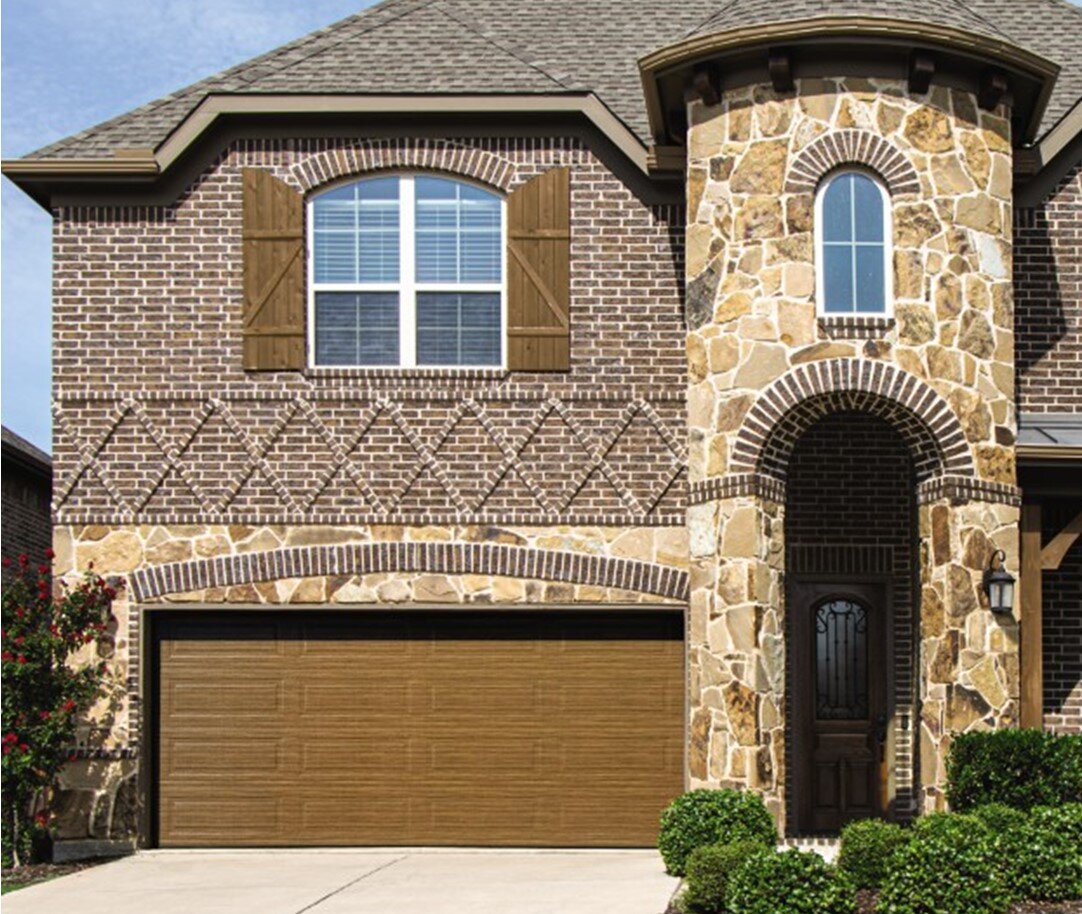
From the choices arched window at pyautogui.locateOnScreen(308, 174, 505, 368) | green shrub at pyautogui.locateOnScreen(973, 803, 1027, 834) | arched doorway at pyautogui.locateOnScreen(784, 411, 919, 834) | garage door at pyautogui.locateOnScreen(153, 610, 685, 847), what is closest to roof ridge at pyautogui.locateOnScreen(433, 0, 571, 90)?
arched window at pyautogui.locateOnScreen(308, 174, 505, 368)

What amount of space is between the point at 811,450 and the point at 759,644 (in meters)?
2.48

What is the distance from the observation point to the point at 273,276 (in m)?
16.2

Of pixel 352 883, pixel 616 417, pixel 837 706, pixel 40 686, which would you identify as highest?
pixel 616 417

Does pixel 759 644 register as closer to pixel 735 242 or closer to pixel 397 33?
pixel 735 242

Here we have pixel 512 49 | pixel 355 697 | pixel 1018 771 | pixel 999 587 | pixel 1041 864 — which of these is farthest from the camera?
pixel 512 49

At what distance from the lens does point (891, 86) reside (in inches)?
583

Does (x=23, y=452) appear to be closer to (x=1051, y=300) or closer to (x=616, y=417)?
(x=616, y=417)

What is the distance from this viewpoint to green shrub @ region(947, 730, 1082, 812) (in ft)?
44.0

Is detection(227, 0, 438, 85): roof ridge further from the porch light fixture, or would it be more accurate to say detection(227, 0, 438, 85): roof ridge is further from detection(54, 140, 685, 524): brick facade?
the porch light fixture

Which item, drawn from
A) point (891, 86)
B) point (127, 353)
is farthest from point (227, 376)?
point (891, 86)

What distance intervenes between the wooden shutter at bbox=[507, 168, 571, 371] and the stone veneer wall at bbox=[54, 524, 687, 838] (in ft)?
5.24

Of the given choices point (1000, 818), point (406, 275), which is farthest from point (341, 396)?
point (1000, 818)

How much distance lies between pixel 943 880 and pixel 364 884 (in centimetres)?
464

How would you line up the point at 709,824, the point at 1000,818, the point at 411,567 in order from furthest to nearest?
the point at 411,567 → the point at 709,824 → the point at 1000,818
